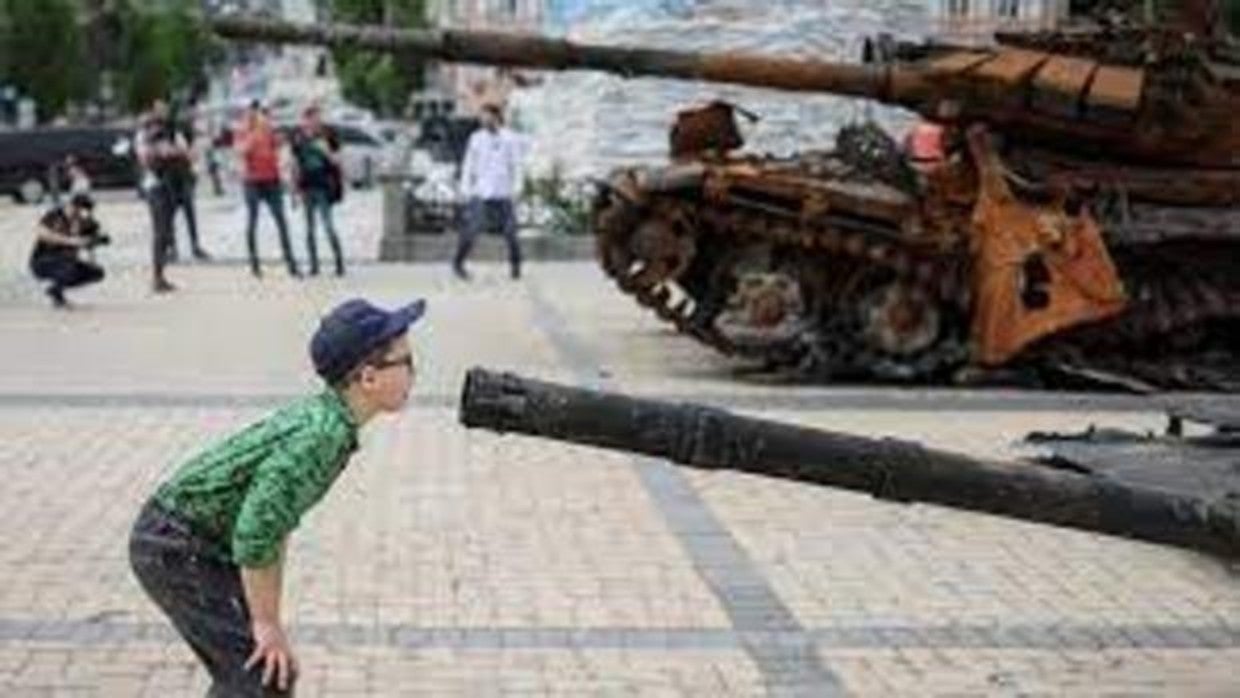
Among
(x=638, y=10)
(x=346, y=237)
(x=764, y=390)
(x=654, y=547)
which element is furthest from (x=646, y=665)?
(x=346, y=237)

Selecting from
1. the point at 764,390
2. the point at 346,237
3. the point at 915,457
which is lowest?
the point at 346,237

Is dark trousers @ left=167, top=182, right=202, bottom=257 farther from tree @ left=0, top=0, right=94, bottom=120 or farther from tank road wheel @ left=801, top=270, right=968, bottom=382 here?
tree @ left=0, top=0, right=94, bottom=120

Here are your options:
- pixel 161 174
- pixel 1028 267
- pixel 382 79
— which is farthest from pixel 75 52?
pixel 1028 267

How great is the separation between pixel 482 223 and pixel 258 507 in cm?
1891

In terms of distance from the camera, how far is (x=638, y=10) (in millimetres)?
26688

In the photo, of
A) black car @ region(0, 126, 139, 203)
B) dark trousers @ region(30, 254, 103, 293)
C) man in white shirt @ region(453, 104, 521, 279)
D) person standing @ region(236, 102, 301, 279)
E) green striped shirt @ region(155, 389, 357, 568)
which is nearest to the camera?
green striped shirt @ region(155, 389, 357, 568)

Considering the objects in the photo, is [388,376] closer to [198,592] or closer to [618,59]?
[198,592]

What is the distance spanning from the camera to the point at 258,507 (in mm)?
5199

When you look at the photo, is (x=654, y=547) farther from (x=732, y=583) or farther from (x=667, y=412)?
(x=667, y=412)

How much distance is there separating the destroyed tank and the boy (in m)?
9.41

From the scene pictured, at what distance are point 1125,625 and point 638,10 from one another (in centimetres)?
1878

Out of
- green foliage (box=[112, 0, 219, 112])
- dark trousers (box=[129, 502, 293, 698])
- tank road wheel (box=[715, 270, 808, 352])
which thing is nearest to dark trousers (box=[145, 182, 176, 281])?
tank road wheel (box=[715, 270, 808, 352])

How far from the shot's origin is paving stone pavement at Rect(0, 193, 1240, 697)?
7.71 m

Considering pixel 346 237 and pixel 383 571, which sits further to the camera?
pixel 346 237
